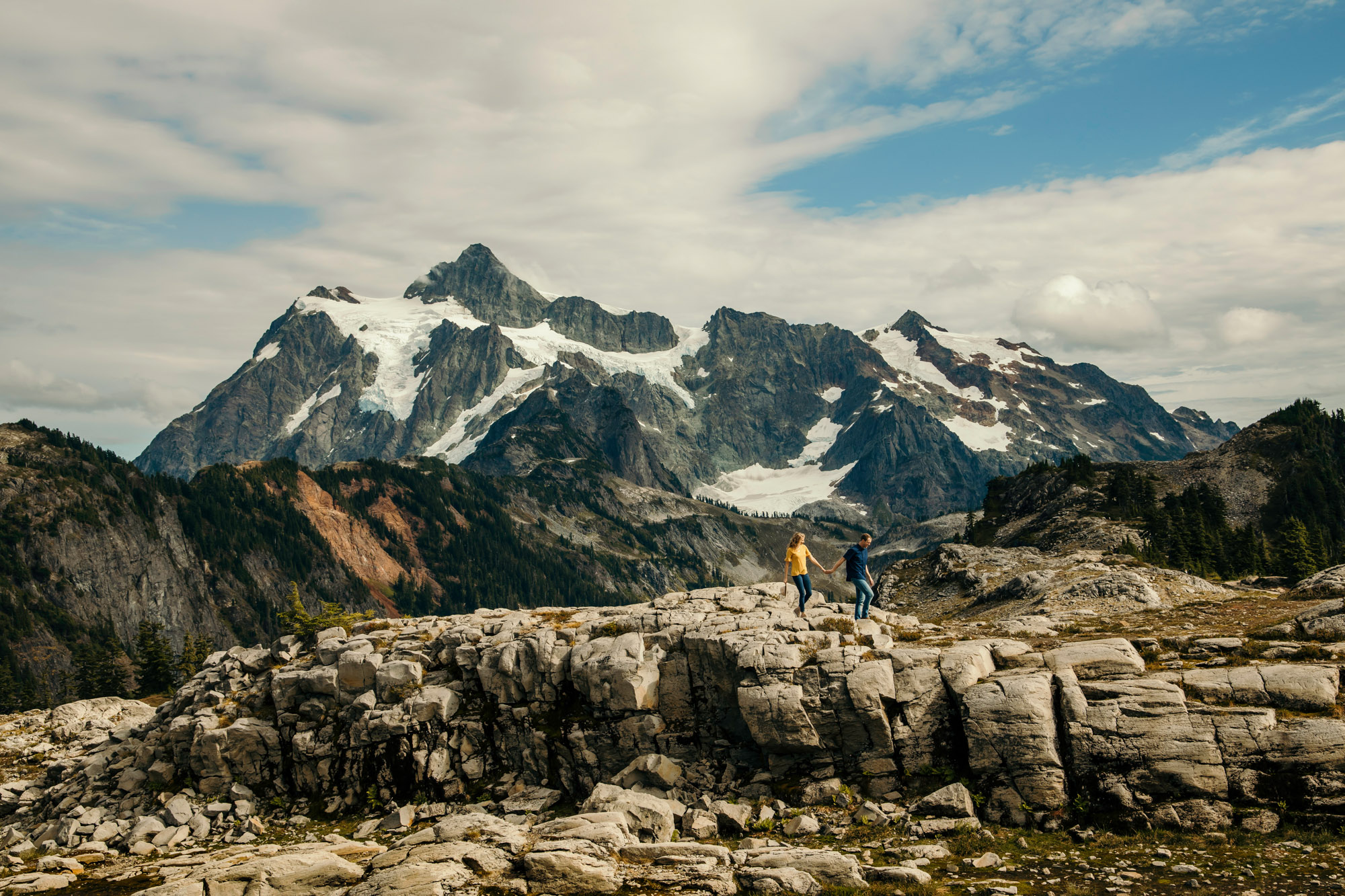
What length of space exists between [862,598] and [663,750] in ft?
41.6

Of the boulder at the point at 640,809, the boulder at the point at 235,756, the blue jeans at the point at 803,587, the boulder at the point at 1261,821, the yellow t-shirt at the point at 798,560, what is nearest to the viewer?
the boulder at the point at 1261,821

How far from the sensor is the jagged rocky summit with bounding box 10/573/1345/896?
2548 cm

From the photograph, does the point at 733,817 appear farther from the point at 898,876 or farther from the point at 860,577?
the point at 860,577

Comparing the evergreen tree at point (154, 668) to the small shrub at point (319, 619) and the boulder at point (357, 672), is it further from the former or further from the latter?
the boulder at point (357, 672)

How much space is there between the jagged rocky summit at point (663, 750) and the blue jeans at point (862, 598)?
81cm

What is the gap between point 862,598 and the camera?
39844 mm

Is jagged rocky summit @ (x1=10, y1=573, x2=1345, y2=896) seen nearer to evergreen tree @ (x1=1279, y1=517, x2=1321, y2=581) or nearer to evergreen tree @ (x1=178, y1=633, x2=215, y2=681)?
evergreen tree @ (x1=1279, y1=517, x2=1321, y2=581)

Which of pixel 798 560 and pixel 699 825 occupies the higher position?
pixel 798 560

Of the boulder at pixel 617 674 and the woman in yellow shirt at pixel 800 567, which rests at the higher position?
the woman in yellow shirt at pixel 800 567

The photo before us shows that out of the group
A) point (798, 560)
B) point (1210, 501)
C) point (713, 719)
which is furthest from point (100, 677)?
point (1210, 501)

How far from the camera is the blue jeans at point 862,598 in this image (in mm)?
39406

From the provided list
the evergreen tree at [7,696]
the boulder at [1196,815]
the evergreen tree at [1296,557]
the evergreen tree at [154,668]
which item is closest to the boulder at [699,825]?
the boulder at [1196,815]

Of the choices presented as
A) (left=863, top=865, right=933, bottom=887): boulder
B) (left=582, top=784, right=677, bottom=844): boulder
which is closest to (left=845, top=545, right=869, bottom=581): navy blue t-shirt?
(left=582, top=784, right=677, bottom=844): boulder

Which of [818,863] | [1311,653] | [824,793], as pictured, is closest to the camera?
[818,863]
